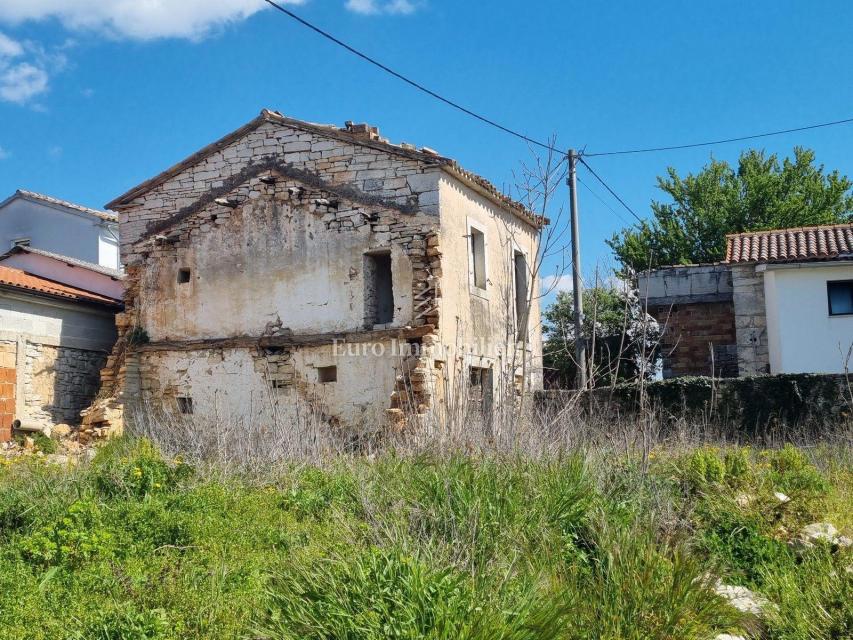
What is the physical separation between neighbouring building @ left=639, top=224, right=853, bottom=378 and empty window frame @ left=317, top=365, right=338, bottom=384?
A: 284 inches

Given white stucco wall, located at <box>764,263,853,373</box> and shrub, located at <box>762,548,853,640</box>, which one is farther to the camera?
white stucco wall, located at <box>764,263,853,373</box>

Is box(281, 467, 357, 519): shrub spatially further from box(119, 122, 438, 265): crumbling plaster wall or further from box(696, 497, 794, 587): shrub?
box(119, 122, 438, 265): crumbling plaster wall

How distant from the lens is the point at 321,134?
16906 mm

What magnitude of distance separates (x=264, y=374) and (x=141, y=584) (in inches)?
420

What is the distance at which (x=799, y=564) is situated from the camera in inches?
302

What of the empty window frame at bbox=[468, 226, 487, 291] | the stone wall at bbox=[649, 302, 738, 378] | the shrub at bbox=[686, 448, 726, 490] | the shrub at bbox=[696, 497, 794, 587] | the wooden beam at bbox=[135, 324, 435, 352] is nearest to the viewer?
the shrub at bbox=[696, 497, 794, 587]

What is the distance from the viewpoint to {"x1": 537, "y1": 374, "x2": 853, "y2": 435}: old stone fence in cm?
1529

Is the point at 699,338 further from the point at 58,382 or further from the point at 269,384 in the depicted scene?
the point at 58,382

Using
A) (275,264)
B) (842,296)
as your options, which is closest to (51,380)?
(275,264)

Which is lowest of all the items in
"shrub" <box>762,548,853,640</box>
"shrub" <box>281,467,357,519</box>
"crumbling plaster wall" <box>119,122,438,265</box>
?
"shrub" <box>762,548,853,640</box>

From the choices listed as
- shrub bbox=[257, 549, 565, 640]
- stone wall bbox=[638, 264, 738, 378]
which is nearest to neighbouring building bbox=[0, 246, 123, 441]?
stone wall bbox=[638, 264, 738, 378]

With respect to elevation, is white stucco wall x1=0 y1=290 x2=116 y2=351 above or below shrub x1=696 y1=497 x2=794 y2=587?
above

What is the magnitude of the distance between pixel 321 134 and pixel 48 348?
22.8 feet

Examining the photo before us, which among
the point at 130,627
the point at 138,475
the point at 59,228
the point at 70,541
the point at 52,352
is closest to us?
the point at 130,627
